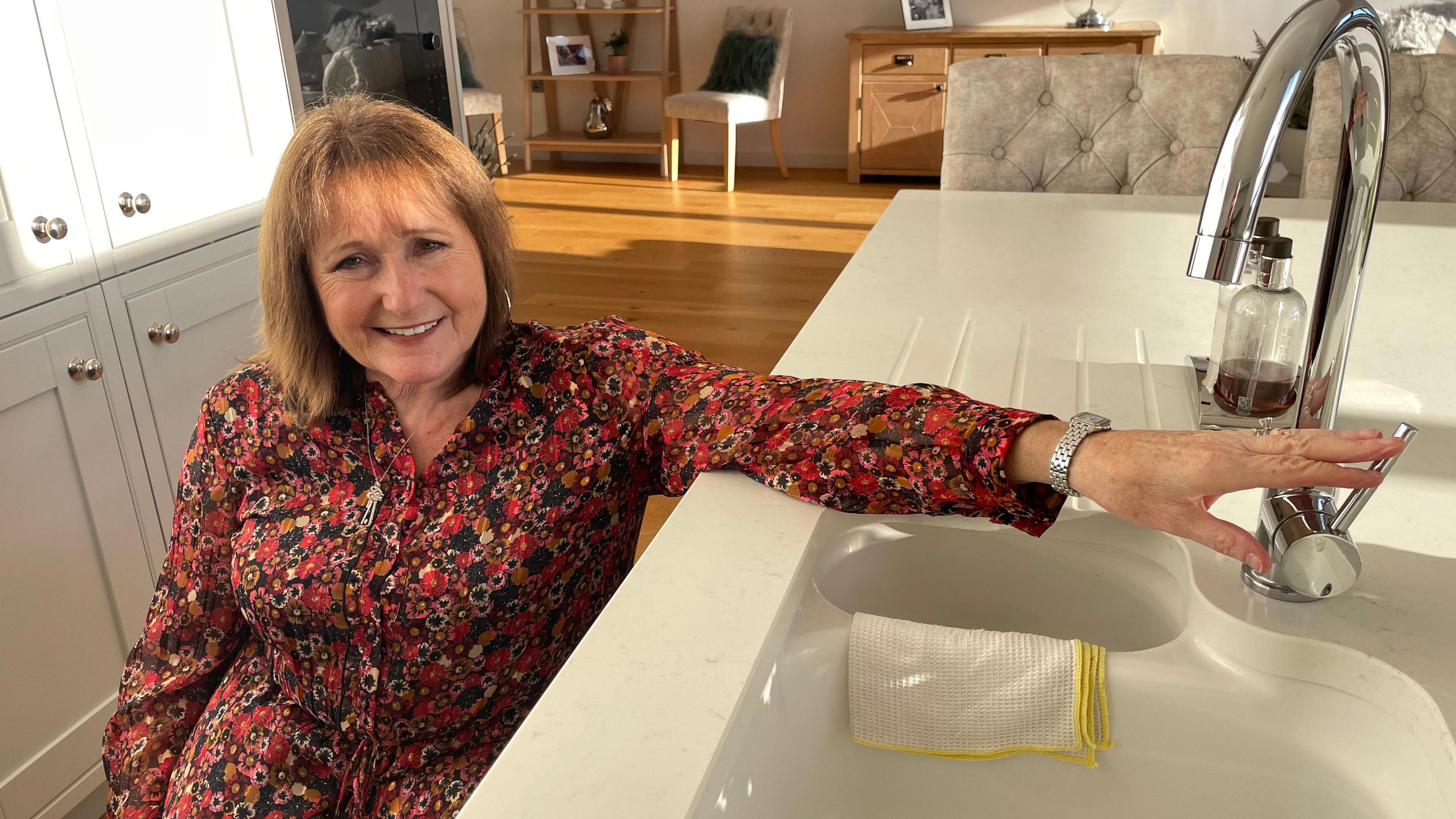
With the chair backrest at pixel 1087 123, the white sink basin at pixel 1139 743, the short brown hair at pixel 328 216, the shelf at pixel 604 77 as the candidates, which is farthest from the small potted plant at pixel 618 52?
the white sink basin at pixel 1139 743

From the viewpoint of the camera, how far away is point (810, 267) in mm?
4754

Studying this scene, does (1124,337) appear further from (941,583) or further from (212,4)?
(212,4)

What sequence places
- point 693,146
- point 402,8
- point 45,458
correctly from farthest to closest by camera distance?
point 693,146 < point 402,8 < point 45,458

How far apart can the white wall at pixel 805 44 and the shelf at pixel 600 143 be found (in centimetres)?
15

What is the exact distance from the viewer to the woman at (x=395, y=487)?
1.08 meters

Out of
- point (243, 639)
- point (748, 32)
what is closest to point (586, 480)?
point (243, 639)

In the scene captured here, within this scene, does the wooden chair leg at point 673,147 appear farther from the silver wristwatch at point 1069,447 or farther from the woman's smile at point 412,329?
the silver wristwatch at point 1069,447

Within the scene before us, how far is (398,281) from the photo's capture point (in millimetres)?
1106

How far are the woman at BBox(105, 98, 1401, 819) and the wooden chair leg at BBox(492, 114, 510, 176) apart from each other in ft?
A: 18.1

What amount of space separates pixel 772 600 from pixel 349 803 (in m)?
0.60

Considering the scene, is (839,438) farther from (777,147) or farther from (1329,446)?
(777,147)

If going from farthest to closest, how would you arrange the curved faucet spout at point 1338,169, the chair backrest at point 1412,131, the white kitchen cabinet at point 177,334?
the chair backrest at point 1412,131 → the white kitchen cabinet at point 177,334 → the curved faucet spout at point 1338,169

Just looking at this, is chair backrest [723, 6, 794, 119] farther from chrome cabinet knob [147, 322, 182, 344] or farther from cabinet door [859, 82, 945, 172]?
chrome cabinet knob [147, 322, 182, 344]

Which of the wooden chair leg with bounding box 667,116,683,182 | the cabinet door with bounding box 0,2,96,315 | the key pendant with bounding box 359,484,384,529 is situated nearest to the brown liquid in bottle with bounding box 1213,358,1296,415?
the key pendant with bounding box 359,484,384,529
